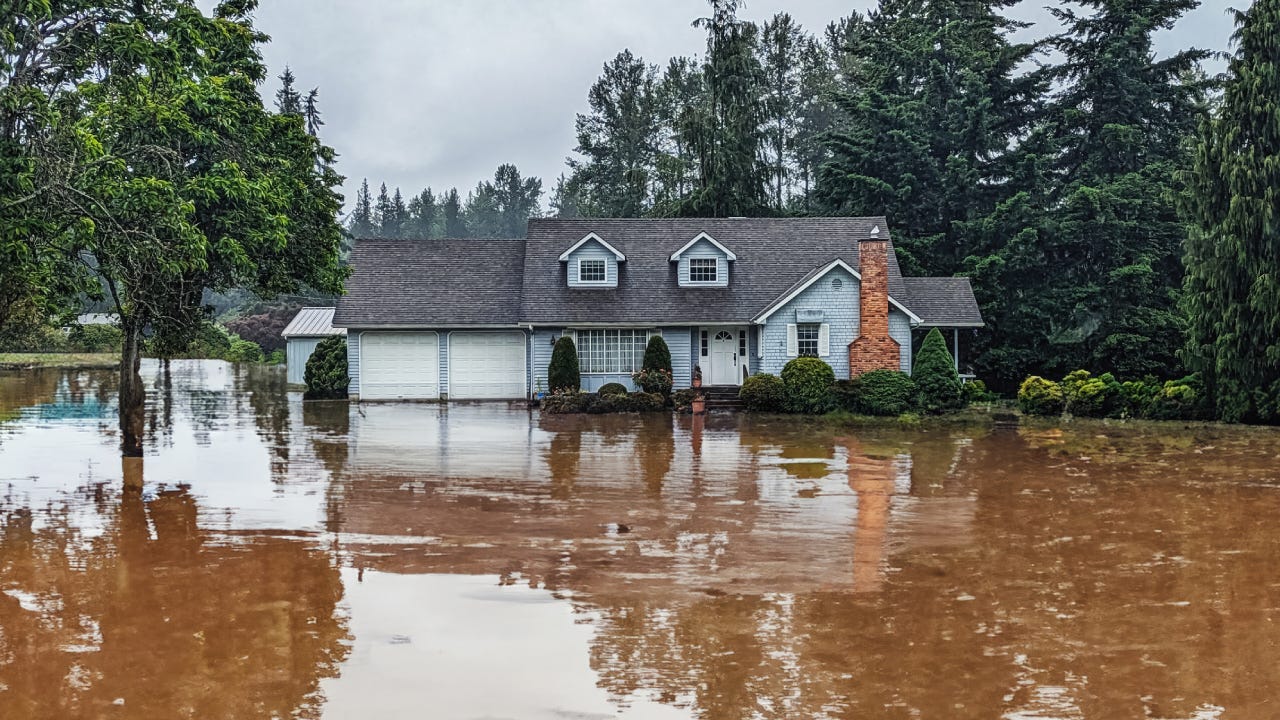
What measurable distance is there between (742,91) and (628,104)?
16.7 meters

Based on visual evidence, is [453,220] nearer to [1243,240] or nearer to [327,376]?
[327,376]

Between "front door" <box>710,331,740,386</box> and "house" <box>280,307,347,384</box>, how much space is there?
1667 cm

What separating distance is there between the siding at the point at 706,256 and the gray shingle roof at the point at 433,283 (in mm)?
5756

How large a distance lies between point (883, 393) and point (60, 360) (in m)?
50.4

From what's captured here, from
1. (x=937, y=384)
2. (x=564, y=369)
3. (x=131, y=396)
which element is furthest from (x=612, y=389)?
(x=131, y=396)

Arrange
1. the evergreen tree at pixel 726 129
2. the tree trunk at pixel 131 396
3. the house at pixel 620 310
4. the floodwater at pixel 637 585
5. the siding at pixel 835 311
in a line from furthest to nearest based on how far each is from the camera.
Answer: the evergreen tree at pixel 726 129 < the house at pixel 620 310 < the siding at pixel 835 311 < the tree trunk at pixel 131 396 < the floodwater at pixel 637 585

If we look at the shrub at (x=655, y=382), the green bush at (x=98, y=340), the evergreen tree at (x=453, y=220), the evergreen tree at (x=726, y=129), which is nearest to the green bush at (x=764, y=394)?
the shrub at (x=655, y=382)

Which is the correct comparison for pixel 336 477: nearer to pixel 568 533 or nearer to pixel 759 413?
pixel 568 533

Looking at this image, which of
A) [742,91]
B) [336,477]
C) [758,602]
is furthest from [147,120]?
[742,91]

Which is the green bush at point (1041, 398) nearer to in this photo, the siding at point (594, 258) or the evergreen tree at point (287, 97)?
the siding at point (594, 258)

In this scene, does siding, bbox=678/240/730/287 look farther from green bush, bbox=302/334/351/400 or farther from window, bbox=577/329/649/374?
green bush, bbox=302/334/351/400

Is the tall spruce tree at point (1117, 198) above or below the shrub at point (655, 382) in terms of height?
above

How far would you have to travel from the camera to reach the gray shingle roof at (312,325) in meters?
43.2

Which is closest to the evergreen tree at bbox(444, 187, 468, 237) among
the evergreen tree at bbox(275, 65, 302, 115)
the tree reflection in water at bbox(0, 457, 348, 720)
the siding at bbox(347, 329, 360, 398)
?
the evergreen tree at bbox(275, 65, 302, 115)
